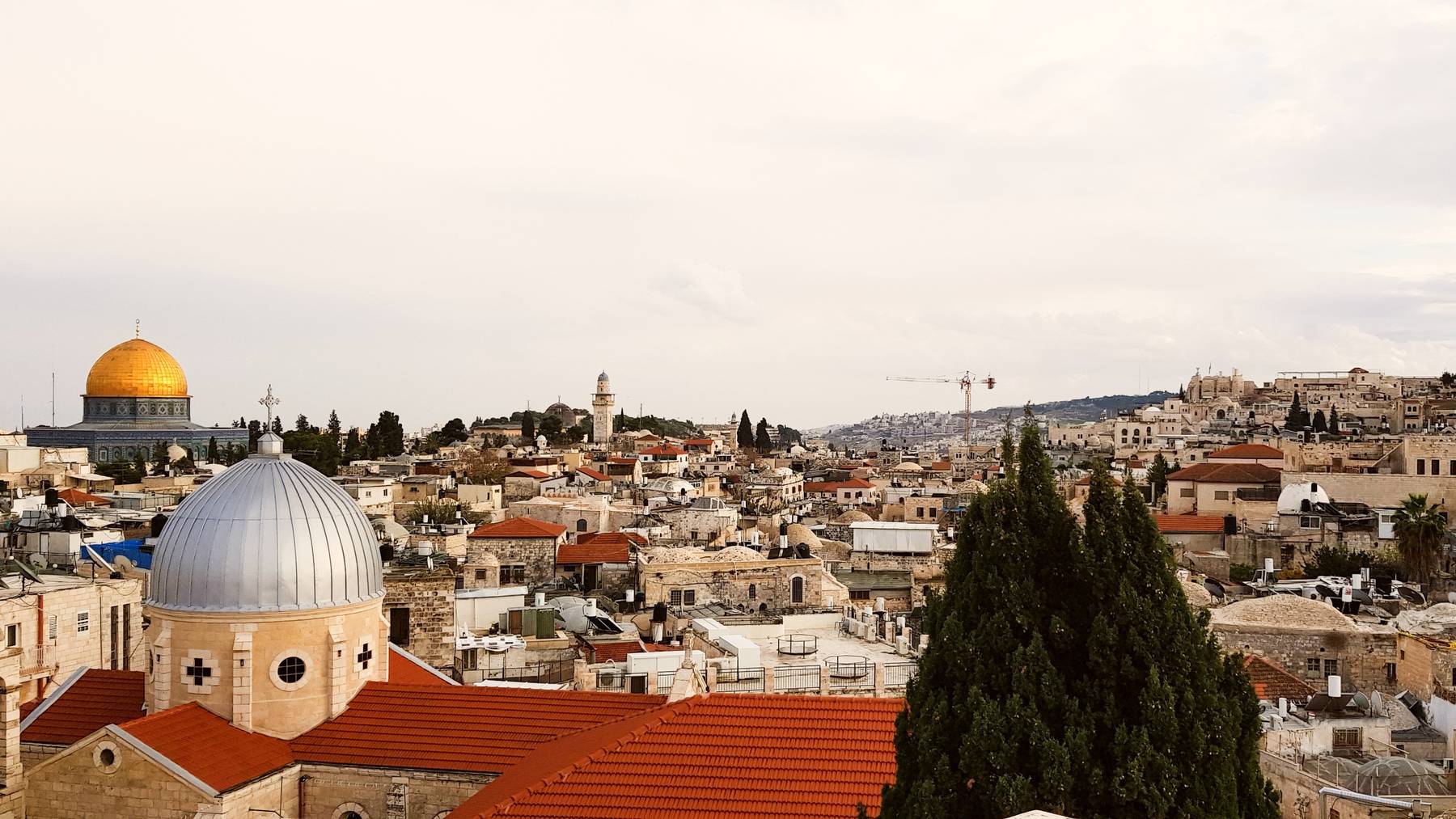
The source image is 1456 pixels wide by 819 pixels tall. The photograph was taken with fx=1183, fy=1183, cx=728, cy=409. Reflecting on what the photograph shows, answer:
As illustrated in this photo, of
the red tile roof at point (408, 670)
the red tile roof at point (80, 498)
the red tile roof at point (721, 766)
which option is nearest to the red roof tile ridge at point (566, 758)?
the red tile roof at point (721, 766)

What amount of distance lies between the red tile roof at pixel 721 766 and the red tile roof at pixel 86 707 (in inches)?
223

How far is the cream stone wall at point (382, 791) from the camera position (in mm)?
14773

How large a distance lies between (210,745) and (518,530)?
28.4 meters

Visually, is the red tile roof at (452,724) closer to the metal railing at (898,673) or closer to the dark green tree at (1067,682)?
the metal railing at (898,673)

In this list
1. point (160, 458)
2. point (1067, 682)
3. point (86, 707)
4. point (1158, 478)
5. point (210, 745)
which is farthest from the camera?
point (160, 458)

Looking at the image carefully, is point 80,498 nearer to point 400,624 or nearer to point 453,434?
point 400,624

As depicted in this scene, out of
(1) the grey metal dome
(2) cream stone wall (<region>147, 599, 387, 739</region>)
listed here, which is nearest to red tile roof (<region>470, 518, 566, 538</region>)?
(1) the grey metal dome

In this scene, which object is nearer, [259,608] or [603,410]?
[259,608]

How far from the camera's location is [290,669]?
15.4 meters

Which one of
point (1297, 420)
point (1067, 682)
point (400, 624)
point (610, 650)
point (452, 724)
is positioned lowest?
point (610, 650)

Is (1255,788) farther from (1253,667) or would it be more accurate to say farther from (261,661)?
(1253,667)

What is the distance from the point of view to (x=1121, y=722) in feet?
29.2

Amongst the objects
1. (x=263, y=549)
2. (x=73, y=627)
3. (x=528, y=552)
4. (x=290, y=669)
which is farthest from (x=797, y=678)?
(x=528, y=552)

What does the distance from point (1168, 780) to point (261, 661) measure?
11.3 meters
